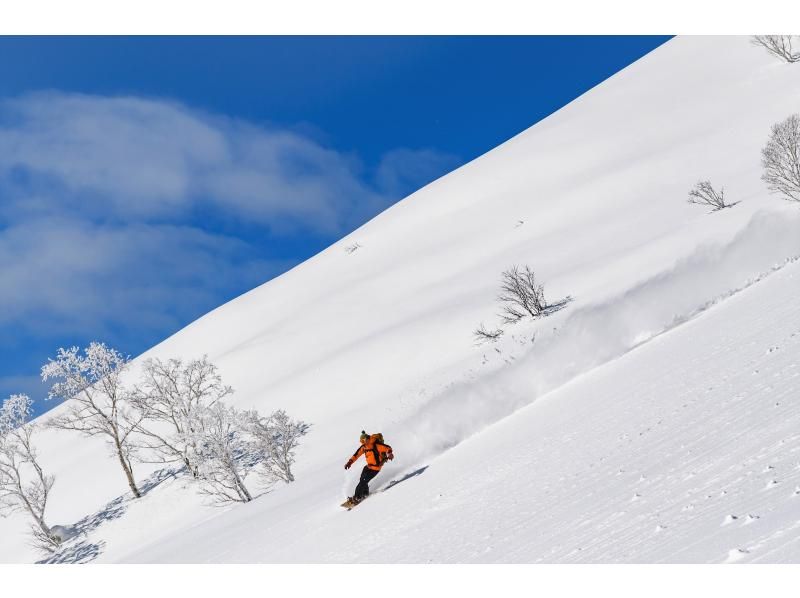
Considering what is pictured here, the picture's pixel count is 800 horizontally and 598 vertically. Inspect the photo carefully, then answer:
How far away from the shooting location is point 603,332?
1404 cm

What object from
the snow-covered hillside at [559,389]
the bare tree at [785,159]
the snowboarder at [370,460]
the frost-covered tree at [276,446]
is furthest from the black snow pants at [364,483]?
the bare tree at [785,159]

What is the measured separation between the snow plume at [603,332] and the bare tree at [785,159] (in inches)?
342

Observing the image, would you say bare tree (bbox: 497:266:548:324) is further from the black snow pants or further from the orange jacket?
the black snow pants

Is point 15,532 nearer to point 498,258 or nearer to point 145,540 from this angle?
point 145,540

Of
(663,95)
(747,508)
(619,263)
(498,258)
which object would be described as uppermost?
(663,95)

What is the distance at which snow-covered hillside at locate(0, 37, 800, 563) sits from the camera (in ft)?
17.2

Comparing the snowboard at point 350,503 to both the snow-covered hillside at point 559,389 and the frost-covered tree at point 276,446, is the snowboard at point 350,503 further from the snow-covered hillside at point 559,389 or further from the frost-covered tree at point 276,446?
the frost-covered tree at point 276,446

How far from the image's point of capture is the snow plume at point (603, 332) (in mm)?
13258

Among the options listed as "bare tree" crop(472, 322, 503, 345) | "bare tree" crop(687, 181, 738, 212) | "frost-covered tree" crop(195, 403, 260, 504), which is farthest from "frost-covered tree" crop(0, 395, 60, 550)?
"bare tree" crop(687, 181, 738, 212)

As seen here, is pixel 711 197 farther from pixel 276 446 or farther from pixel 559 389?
pixel 276 446
